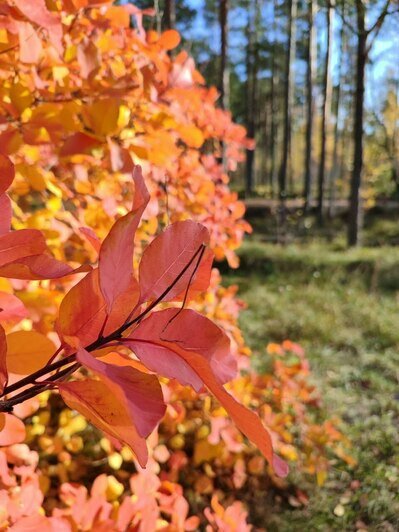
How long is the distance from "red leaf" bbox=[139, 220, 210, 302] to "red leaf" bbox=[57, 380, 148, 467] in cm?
7

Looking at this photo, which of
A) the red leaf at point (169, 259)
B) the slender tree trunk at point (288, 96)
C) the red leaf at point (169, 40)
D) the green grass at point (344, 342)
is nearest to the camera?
the red leaf at point (169, 259)

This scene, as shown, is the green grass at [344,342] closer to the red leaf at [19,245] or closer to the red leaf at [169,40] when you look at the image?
the red leaf at [169,40]

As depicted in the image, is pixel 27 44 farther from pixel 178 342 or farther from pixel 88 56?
pixel 178 342

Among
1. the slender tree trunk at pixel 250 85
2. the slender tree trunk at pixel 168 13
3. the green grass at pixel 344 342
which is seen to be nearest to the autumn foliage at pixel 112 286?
the green grass at pixel 344 342

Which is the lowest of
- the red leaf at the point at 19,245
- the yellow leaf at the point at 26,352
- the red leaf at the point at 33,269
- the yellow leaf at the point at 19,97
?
the yellow leaf at the point at 26,352

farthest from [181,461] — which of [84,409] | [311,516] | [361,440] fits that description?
[84,409]

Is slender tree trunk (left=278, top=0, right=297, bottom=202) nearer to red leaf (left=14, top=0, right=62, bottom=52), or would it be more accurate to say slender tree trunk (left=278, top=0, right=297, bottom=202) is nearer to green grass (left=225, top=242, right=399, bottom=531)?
green grass (left=225, top=242, right=399, bottom=531)

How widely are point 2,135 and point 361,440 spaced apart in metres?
2.61

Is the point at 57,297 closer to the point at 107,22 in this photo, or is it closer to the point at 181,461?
the point at 107,22

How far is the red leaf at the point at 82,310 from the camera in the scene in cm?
37

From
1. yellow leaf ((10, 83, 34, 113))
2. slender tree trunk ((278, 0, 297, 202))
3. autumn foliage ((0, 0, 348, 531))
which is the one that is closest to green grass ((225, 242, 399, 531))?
autumn foliage ((0, 0, 348, 531))

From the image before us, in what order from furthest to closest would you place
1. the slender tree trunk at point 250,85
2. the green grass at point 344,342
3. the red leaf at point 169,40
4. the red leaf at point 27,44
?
the slender tree trunk at point 250,85
the green grass at point 344,342
the red leaf at point 169,40
the red leaf at point 27,44

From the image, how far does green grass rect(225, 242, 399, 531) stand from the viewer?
220 centimetres

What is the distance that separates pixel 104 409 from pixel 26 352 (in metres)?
0.14
